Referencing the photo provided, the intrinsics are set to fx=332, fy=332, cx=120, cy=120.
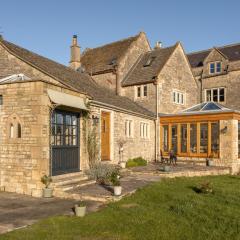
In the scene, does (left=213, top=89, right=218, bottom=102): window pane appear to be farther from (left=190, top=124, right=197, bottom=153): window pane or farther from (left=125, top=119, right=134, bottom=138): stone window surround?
(left=125, top=119, right=134, bottom=138): stone window surround

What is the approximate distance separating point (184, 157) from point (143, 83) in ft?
22.0

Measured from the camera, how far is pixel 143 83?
86.8 ft

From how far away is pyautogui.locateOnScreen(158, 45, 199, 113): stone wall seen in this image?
2617cm

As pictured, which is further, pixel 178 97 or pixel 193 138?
pixel 178 97

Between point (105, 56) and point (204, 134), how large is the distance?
1207 centimetres

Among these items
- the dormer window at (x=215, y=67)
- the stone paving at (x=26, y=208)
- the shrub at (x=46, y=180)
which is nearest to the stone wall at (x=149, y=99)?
the dormer window at (x=215, y=67)

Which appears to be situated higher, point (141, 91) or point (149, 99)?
point (141, 91)

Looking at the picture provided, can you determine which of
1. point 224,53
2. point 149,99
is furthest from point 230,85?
point 149,99

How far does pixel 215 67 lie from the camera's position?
32.6m

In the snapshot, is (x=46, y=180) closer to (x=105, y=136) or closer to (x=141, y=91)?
(x=105, y=136)

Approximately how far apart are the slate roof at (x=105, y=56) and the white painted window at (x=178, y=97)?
5567 mm

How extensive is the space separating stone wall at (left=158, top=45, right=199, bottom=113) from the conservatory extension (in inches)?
74.6

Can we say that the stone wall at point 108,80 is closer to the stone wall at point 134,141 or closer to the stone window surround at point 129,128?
the stone wall at point 134,141

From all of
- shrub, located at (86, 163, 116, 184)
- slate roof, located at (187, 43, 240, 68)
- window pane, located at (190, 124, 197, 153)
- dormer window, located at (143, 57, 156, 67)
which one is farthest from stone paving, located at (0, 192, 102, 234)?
slate roof, located at (187, 43, 240, 68)
